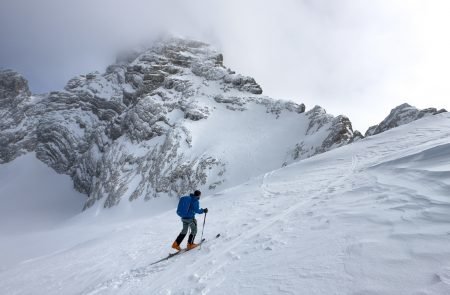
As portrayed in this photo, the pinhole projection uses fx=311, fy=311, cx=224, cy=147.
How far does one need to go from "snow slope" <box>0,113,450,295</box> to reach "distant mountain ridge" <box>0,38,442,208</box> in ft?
140

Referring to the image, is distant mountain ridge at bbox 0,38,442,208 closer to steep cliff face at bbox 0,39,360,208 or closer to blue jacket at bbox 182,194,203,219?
steep cliff face at bbox 0,39,360,208

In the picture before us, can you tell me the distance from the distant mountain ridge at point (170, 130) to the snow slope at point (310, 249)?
1684 inches

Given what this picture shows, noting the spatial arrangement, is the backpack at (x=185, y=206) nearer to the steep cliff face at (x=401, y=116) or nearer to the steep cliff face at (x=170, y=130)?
the steep cliff face at (x=170, y=130)

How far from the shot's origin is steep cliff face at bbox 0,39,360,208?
61.9 m

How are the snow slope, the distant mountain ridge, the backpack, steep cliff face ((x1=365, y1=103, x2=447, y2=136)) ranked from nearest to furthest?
the snow slope < the backpack < steep cliff face ((x1=365, y1=103, x2=447, y2=136)) < the distant mountain ridge

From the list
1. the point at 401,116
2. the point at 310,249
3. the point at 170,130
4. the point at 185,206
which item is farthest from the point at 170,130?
the point at 310,249

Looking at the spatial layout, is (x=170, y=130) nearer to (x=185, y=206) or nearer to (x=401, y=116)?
(x=401, y=116)

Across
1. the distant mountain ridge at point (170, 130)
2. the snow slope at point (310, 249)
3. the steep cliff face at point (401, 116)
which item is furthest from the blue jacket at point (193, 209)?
the steep cliff face at point (401, 116)

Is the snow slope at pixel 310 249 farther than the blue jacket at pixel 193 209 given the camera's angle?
No

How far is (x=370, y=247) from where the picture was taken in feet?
20.4

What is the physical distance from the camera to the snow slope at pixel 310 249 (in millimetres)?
5320

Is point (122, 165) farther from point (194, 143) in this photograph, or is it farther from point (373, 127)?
point (373, 127)

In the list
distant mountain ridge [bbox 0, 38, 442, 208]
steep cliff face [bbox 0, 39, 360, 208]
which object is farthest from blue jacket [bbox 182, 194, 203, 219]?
steep cliff face [bbox 0, 39, 360, 208]

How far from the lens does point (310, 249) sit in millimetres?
7180
